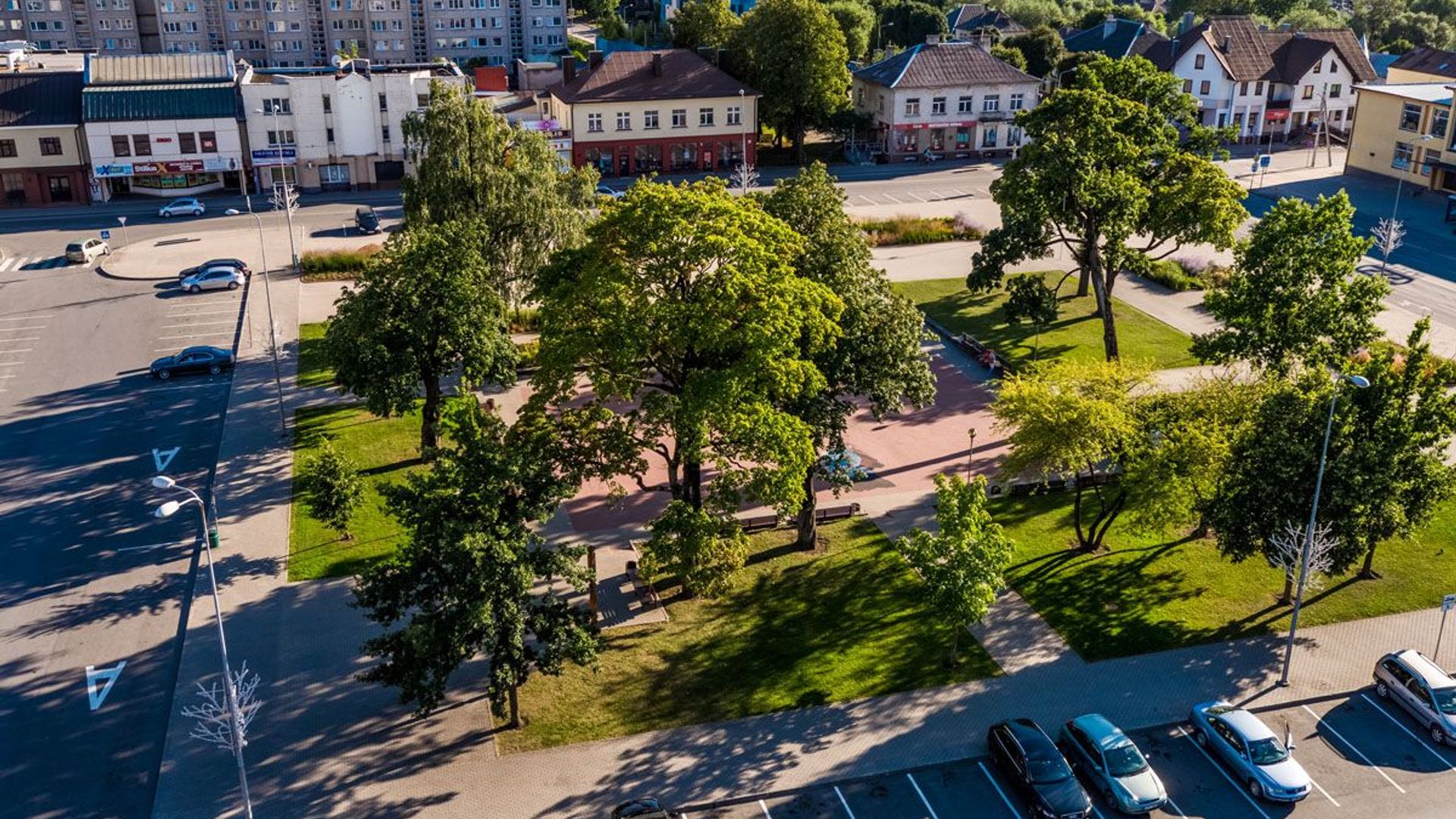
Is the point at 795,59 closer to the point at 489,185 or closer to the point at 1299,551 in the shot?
the point at 489,185

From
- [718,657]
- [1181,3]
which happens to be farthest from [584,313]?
[1181,3]

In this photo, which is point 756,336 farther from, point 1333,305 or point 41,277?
point 41,277

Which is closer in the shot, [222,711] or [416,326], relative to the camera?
[222,711]

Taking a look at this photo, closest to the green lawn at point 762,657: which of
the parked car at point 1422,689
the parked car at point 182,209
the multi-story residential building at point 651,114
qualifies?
the parked car at point 1422,689

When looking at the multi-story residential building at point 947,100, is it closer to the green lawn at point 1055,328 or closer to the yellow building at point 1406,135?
the yellow building at point 1406,135

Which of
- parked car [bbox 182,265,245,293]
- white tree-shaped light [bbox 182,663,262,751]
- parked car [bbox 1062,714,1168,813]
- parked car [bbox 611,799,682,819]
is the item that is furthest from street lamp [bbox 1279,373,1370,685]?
parked car [bbox 182,265,245,293]

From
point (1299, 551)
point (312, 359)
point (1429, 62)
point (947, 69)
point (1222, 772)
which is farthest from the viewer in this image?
point (1429, 62)

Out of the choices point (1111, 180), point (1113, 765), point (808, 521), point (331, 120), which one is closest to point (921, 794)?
point (1113, 765)
